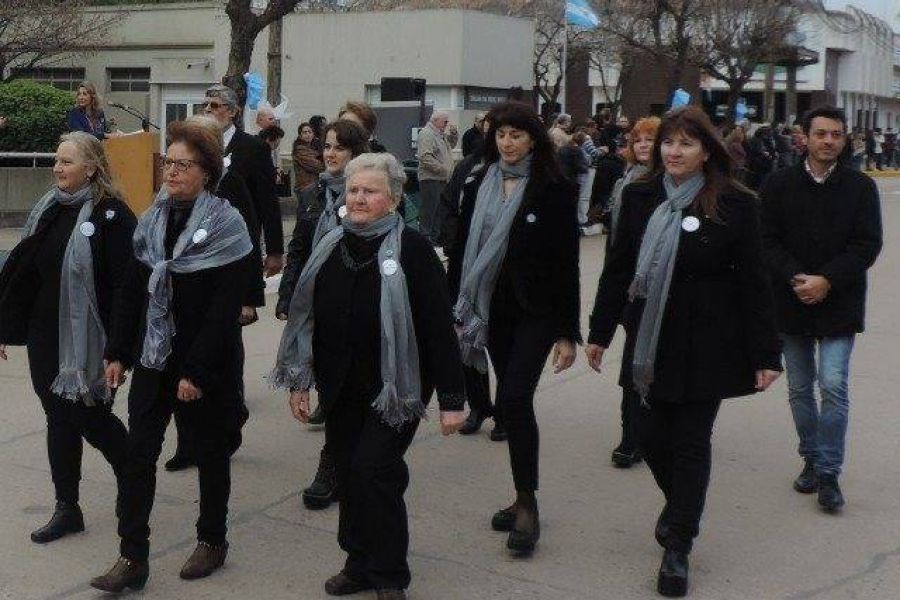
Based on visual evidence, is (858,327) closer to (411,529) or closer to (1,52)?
(411,529)

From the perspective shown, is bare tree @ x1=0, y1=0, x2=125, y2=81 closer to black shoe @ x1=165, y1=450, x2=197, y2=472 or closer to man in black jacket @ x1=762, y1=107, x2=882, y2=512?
black shoe @ x1=165, y1=450, x2=197, y2=472

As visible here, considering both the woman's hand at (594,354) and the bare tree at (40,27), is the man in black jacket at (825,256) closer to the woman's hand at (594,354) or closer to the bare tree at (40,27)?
the woman's hand at (594,354)

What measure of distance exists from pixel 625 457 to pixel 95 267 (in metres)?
2.84

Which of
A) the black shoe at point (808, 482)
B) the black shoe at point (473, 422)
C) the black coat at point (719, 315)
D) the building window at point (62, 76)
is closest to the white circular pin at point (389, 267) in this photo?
the black coat at point (719, 315)

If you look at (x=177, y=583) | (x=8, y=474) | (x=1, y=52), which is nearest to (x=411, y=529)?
(x=177, y=583)

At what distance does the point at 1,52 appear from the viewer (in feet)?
91.4

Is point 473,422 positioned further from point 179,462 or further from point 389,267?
point 389,267

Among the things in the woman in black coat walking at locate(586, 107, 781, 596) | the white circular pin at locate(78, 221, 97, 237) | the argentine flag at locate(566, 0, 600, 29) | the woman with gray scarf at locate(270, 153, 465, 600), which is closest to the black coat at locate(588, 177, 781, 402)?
the woman in black coat walking at locate(586, 107, 781, 596)

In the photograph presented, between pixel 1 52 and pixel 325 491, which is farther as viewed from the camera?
pixel 1 52

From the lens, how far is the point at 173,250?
492 centimetres

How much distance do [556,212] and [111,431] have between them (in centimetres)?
202

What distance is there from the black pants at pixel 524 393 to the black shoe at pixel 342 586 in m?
0.84

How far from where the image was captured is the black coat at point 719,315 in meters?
4.95

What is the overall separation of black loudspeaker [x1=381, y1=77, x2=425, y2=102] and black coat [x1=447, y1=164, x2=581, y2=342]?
49.1 feet
